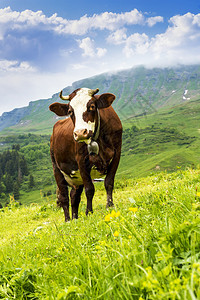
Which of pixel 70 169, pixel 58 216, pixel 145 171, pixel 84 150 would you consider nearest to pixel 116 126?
pixel 84 150

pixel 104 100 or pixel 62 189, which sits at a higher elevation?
pixel 104 100

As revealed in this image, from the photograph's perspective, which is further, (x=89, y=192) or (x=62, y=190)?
(x=62, y=190)

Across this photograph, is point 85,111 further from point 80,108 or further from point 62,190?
point 62,190

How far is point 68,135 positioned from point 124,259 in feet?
24.9

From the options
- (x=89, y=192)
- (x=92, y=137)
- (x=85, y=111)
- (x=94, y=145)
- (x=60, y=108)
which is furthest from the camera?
(x=60, y=108)

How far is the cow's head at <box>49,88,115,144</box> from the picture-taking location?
22.8ft

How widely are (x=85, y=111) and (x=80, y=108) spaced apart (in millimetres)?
182

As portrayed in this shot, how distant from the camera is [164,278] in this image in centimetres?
168

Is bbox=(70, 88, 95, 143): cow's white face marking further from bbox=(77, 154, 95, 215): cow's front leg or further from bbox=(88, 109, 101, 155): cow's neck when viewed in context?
bbox=(77, 154, 95, 215): cow's front leg

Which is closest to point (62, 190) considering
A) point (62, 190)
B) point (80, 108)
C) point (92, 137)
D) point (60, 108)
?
point (62, 190)

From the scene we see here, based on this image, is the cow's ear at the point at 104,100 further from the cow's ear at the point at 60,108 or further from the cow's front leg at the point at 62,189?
the cow's front leg at the point at 62,189

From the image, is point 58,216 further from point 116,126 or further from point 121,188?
point 116,126

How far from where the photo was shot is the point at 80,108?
7.50m

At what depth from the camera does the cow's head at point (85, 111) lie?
6941 millimetres
